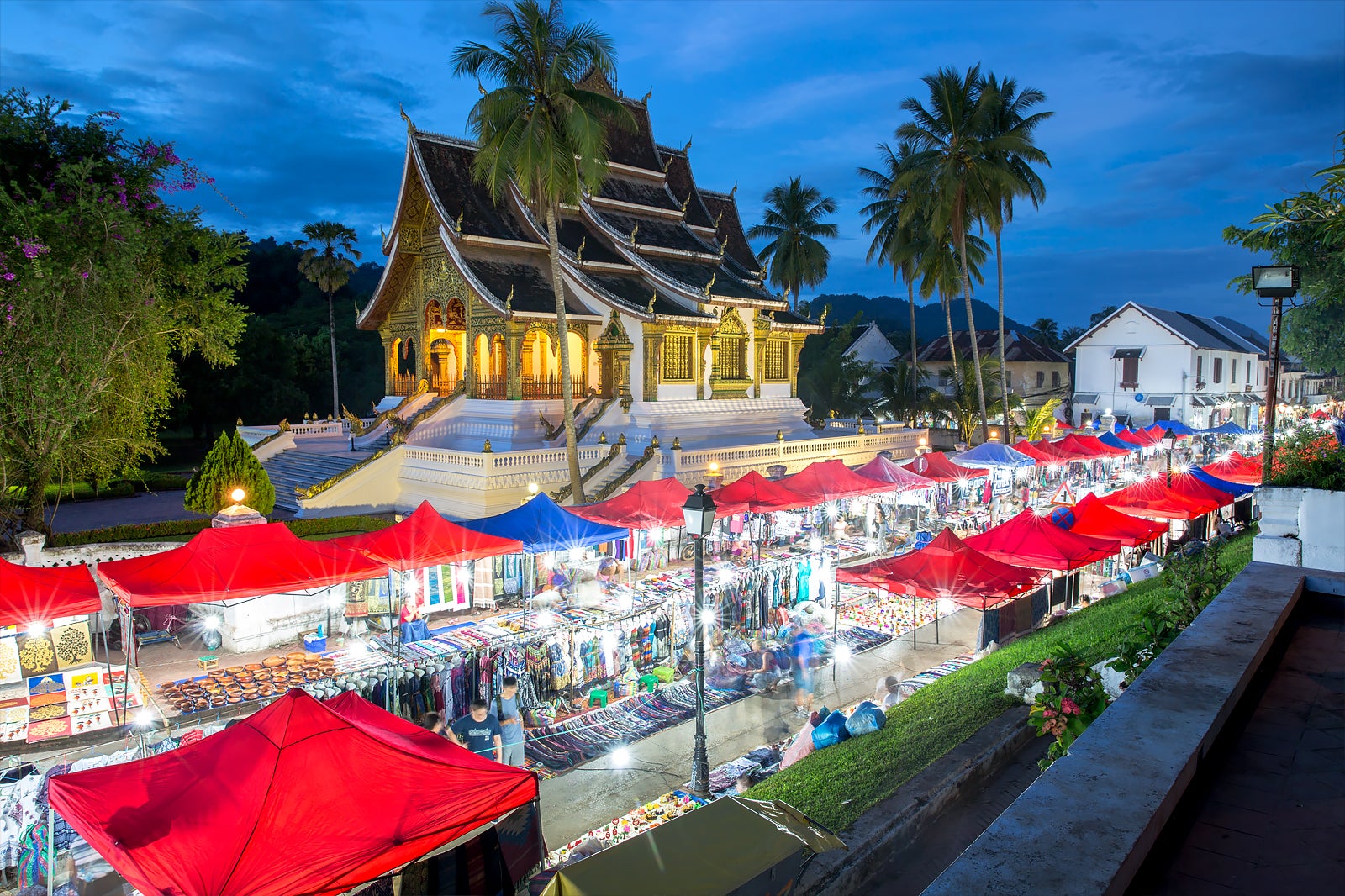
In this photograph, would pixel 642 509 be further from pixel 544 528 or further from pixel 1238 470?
pixel 1238 470

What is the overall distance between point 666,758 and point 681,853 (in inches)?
217

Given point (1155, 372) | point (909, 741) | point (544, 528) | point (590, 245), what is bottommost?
point (909, 741)

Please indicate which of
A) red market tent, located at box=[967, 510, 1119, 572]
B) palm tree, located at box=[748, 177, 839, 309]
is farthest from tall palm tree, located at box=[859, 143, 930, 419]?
red market tent, located at box=[967, 510, 1119, 572]

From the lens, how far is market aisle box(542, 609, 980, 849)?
9133 mm

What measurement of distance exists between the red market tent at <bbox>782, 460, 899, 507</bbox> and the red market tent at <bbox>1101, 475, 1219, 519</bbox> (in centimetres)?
552

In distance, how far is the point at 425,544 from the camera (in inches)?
570

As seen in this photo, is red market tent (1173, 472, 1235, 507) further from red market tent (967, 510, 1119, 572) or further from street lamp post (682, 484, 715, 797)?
street lamp post (682, 484, 715, 797)

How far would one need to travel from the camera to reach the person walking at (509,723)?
32.6 feet

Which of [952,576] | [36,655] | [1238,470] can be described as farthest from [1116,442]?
[36,655]

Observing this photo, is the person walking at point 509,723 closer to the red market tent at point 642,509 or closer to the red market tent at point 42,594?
the red market tent at point 42,594

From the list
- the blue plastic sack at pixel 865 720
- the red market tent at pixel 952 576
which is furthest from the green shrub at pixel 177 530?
the blue plastic sack at pixel 865 720

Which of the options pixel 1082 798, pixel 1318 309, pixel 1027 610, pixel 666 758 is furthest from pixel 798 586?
pixel 1318 309

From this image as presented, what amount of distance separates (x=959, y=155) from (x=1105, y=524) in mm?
19833

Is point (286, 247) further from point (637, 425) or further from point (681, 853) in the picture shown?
point (681, 853)
